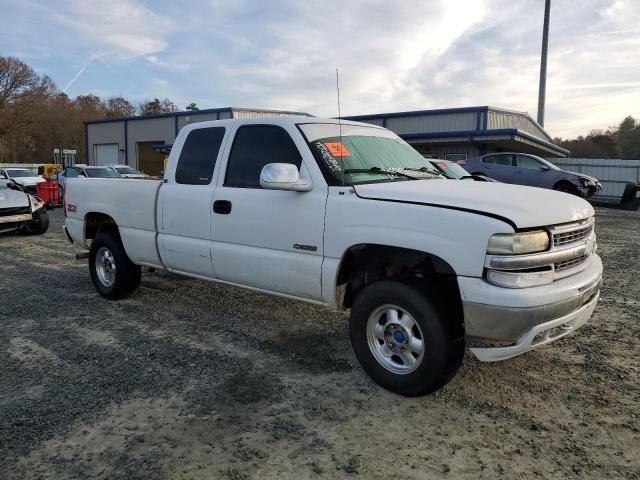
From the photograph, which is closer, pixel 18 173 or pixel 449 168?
pixel 449 168

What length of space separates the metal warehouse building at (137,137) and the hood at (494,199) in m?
32.7

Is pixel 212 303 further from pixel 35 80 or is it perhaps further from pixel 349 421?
pixel 35 80

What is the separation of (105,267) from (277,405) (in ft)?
12.0

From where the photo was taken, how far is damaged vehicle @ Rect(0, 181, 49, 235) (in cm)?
1088

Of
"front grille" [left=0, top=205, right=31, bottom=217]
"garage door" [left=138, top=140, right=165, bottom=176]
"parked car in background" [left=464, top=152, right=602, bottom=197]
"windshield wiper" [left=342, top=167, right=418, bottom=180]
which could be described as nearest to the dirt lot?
"windshield wiper" [left=342, top=167, right=418, bottom=180]

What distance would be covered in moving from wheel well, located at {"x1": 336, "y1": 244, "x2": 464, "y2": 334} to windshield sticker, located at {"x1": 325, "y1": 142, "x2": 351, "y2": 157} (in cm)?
83

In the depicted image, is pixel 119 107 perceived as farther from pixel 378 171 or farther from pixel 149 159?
pixel 378 171

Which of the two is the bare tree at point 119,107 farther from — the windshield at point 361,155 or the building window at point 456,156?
the windshield at point 361,155

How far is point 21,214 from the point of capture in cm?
1120

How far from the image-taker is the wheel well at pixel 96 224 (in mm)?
6222

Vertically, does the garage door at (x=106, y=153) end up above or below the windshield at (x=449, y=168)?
above

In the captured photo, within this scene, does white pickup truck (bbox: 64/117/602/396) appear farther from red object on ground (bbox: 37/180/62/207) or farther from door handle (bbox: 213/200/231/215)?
red object on ground (bbox: 37/180/62/207)

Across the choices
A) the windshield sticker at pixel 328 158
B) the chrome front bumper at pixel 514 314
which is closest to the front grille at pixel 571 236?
the chrome front bumper at pixel 514 314

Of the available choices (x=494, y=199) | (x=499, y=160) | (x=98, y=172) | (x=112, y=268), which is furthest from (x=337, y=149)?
(x=98, y=172)
